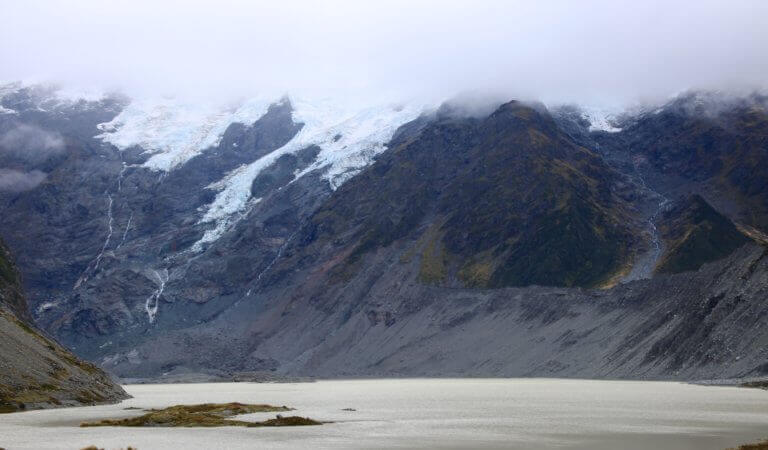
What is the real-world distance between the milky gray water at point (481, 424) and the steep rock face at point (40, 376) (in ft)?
9.48

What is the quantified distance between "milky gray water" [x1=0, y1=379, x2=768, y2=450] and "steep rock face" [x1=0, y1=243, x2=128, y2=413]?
2889mm

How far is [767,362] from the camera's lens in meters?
120

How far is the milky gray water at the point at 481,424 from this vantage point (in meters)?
67.9

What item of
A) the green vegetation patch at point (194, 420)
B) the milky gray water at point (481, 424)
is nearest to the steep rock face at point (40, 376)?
the milky gray water at point (481, 424)

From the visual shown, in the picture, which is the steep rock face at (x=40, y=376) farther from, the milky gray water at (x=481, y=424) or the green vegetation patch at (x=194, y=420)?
the green vegetation patch at (x=194, y=420)

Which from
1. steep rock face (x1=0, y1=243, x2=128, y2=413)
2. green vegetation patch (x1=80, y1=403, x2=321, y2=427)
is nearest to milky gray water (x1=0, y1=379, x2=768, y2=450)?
green vegetation patch (x1=80, y1=403, x2=321, y2=427)

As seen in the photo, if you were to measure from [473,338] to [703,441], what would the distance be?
130 metres

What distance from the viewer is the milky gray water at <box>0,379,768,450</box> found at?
223 ft

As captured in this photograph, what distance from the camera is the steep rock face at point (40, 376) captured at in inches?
3984

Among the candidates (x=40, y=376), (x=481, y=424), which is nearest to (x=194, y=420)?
(x=481, y=424)

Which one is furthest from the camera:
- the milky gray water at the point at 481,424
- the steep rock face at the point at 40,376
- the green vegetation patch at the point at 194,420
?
the steep rock face at the point at 40,376

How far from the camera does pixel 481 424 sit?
82.1m

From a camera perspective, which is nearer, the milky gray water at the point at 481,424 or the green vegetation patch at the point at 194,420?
the milky gray water at the point at 481,424

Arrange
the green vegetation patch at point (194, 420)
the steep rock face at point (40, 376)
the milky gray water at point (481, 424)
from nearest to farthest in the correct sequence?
1. the milky gray water at point (481, 424)
2. the green vegetation patch at point (194, 420)
3. the steep rock face at point (40, 376)
